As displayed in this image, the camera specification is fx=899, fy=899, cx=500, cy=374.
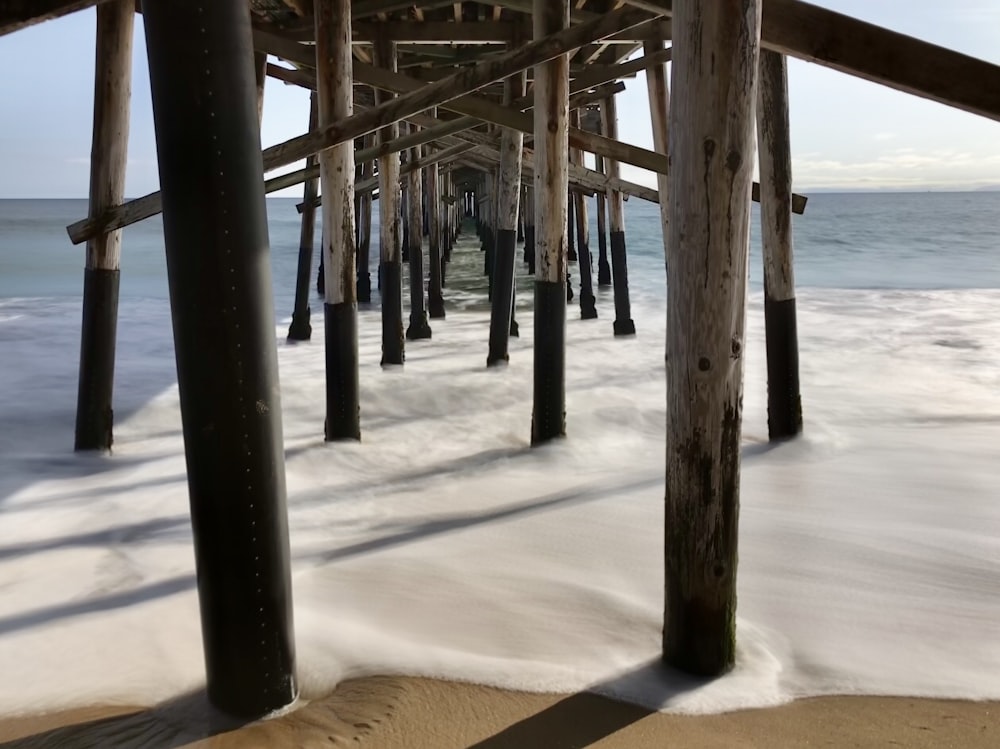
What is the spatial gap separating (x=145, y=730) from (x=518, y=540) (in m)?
1.33

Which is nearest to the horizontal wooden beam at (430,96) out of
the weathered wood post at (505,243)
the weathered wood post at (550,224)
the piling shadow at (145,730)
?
the weathered wood post at (550,224)

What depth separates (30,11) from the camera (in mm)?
1678

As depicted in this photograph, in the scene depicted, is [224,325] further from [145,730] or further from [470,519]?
[470,519]

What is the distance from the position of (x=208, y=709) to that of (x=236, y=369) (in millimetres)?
742

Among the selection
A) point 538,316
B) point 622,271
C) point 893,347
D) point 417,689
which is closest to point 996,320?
point 893,347

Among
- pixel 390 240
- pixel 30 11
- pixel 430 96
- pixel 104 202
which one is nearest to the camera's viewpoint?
pixel 30 11

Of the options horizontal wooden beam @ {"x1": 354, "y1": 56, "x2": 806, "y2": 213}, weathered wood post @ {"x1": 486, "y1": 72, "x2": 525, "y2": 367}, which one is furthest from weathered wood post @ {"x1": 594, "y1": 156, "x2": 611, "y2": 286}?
horizontal wooden beam @ {"x1": 354, "y1": 56, "x2": 806, "y2": 213}

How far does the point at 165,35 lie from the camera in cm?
149

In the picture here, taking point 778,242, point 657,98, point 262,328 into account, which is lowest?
point 262,328

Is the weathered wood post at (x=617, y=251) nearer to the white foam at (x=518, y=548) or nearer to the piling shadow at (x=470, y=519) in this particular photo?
the white foam at (x=518, y=548)

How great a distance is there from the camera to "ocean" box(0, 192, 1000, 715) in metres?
2.04

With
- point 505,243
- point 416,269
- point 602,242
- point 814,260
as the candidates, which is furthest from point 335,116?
point 814,260

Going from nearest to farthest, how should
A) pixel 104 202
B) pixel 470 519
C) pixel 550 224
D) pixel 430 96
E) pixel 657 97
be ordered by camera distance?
pixel 470 519, pixel 430 96, pixel 104 202, pixel 550 224, pixel 657 97

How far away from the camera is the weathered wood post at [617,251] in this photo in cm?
784
